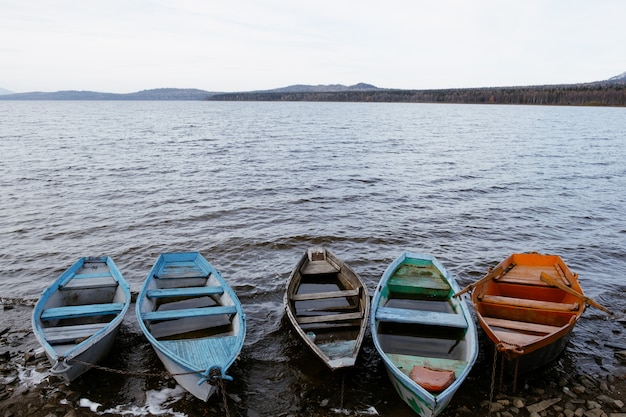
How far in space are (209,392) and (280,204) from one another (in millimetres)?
13553

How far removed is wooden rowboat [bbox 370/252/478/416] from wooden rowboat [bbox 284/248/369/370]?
513 millimetres

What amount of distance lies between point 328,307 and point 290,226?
7.25 meters

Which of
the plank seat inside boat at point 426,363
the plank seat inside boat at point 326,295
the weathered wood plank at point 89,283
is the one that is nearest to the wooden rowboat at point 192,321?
the weathered wood plank at point 89,283

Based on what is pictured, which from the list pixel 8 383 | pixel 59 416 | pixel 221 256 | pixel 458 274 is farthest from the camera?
pixel 221 256

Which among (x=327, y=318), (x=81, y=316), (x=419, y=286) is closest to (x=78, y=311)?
(x=81, y=316)

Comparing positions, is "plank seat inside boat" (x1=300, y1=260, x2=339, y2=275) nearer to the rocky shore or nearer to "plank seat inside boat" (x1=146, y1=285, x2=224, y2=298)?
"plank seat inside boat" (x1=146, y1=285, x2=224, y2=298)

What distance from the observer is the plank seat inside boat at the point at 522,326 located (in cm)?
836

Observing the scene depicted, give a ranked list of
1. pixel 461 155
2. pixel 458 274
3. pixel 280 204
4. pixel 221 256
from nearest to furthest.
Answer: pixel 458 274, pixel 221 256, pixel 280 204, pixel 461 155

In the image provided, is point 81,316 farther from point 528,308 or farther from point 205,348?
point 528,308

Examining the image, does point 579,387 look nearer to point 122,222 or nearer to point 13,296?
point 13,296

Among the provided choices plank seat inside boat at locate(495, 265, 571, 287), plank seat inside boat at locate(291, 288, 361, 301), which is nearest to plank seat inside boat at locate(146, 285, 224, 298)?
plank seat inside boat at locate(291, 288, 361, 301)

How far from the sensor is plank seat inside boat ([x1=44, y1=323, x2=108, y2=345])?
317 inches

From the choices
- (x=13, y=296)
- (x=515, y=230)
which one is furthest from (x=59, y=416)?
(x=515, y=230)

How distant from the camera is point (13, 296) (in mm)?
11562
